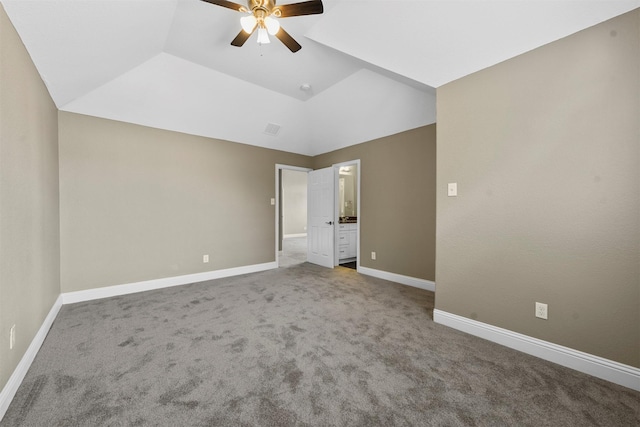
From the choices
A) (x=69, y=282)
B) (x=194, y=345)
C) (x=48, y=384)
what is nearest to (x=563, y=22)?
(x=194, y=345)

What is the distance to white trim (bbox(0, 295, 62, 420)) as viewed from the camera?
56.6 inches

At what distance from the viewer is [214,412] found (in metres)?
1.44

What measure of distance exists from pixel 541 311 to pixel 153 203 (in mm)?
4661

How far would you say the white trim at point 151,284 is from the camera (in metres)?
3.18

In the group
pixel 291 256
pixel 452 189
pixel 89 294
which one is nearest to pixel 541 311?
pixel 452 189

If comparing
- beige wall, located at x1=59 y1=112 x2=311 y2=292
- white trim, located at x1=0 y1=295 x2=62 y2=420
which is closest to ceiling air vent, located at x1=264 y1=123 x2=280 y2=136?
beige wall, located at x1=59 y1=112 x2=311 y2=292

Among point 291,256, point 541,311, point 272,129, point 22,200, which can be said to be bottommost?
point 291,256

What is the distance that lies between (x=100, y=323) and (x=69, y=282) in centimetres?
108

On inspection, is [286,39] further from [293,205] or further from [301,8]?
[293,205]

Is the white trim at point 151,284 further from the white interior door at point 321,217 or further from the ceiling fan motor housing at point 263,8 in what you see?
the ceiling fan motor housing at point 263,8

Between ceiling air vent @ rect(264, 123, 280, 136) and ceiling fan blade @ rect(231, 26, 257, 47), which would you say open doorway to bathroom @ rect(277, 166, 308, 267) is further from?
ceiling fan blade @ rect(231, 26, 257, 47)

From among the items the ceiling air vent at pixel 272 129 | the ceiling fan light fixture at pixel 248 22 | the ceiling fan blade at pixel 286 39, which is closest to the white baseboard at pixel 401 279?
the ceiling air vent at pixel 272 129

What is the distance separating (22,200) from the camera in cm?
183

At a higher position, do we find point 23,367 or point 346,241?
point 346,241
